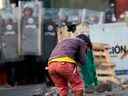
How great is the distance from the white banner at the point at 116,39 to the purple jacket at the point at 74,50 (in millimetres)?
3543

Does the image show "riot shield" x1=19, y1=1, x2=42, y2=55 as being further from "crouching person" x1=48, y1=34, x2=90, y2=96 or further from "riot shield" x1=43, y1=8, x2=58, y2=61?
"crouching person" x1=48, y1=34, x2=90, y2=96

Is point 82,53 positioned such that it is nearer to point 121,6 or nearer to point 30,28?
point 30,28

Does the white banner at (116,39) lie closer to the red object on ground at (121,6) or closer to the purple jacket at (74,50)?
the red object on ground at (121,6)

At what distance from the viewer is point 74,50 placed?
974 centimetres

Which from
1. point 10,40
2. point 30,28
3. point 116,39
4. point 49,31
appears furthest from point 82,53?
point 10,40

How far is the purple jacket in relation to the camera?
9727 mm

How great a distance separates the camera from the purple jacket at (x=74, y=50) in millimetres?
9727

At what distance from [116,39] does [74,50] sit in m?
3.78

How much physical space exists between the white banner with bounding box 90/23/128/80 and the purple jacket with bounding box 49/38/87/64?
139 inches

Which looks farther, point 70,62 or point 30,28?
point 30,28

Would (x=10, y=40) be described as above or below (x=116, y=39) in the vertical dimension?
below

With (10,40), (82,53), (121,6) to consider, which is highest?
(121,6)

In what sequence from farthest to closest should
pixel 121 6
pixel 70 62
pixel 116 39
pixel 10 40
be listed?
1. pixel 121 6
2. pixel 10 40
3. pixel 116 39
4. pixel 70 62

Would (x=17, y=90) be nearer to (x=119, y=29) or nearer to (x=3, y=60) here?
(x=3, y=60)
